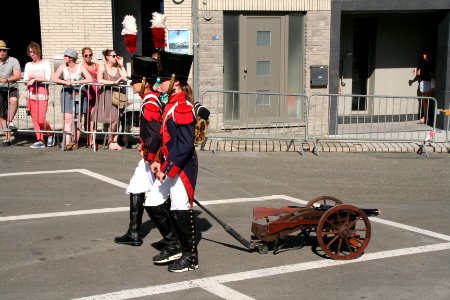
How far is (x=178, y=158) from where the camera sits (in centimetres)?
607

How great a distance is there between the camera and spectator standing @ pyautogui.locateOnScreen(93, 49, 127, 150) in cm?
1221

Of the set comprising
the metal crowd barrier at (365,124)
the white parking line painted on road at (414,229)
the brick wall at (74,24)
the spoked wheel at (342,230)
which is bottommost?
the white parking line painted on road at (414,229)

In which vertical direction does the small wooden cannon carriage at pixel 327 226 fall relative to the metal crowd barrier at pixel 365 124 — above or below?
below

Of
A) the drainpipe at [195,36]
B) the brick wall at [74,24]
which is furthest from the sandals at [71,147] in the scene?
the drainpipe at [195,36]

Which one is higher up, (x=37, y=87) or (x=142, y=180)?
(x=37, y=87)

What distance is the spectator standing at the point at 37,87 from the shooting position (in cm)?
1234

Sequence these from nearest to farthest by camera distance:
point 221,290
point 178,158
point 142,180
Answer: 1. point 221,290
2. point 178,158
3. point 142,180

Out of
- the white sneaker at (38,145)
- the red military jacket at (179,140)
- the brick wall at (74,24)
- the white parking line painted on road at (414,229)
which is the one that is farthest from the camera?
the brick wall at (74,24)

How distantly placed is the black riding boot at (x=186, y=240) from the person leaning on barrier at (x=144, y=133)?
2.03ft

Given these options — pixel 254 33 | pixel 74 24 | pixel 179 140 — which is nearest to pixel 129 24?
pixel 179 140

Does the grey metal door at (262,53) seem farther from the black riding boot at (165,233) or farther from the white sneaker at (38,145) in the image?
the black riding boot at (165,233)

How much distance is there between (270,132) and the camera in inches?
523

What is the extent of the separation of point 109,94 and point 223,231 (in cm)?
548

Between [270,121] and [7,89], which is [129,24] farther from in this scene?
[270,121]
